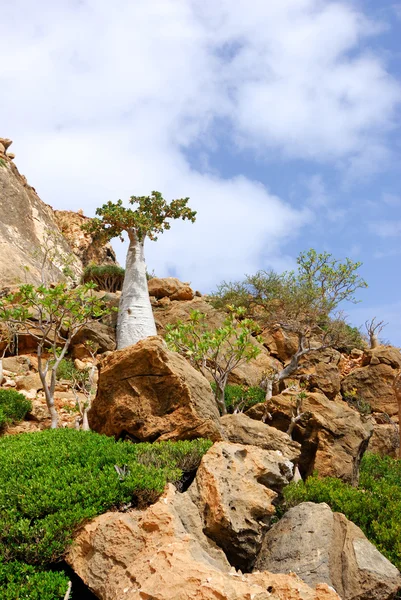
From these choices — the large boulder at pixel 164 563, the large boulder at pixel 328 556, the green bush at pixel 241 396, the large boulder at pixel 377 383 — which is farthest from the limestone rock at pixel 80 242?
the large boulder at pixel 164 563

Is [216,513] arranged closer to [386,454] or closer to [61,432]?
[61,432]

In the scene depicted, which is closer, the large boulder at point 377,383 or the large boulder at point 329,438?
the large boulder at point 329,438

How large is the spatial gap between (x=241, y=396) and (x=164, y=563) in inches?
381

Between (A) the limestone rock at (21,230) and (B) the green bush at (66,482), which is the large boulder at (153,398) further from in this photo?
(A) the limestone rock at (21,230)

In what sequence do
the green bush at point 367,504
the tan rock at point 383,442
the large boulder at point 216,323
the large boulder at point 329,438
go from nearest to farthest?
the green bush at point 367,504 → the large boulder at point 329,438 → the tan rock at point 383,442 → the large boulder at point 216,323

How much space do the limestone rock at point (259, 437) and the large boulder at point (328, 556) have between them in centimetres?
176

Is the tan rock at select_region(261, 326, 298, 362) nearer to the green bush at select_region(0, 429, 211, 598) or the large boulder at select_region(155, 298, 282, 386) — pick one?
the large boulder at select_region(155, 298, 282, 386)

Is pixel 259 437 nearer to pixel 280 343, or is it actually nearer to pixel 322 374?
pixel 322 374

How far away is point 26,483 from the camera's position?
18.9 feet

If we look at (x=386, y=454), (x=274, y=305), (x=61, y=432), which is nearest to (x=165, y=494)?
(x=61, y=432)

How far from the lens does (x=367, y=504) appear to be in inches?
287

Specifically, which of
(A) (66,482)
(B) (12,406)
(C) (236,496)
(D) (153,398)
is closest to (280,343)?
(B) (12,406)

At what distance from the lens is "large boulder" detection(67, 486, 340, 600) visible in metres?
3.84

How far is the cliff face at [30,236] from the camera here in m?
22.8
